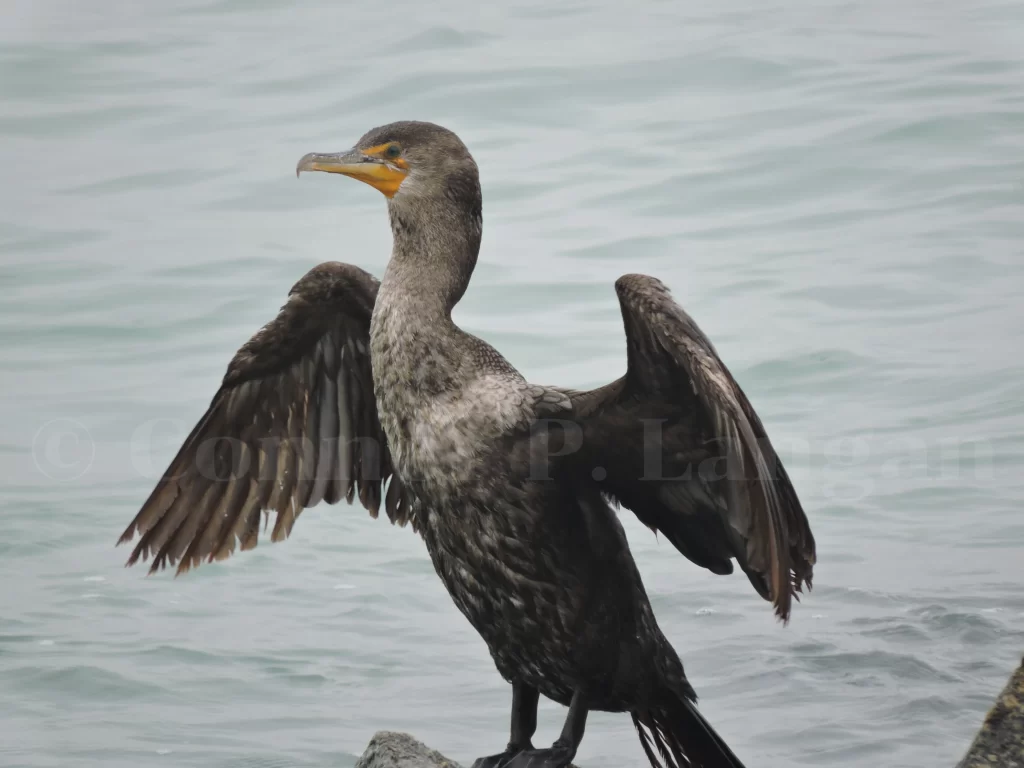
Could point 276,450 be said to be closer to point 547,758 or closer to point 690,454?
point 547,758

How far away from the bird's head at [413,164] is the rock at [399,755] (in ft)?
4.68

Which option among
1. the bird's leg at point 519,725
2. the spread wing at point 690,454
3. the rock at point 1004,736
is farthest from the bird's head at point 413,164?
the rock at point 1004,736

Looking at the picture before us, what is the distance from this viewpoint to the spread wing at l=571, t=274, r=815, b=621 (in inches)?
149

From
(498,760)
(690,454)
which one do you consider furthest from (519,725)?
(690,454)

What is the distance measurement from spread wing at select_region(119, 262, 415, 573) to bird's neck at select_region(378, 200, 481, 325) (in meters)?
0.64

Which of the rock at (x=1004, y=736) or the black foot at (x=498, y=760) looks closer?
the rock at (x=1004, y=736)

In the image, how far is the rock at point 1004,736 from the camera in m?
3.87

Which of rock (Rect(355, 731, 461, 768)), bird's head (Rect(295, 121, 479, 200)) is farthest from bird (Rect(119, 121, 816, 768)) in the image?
rock (Rect(355, 731, 461, 768))

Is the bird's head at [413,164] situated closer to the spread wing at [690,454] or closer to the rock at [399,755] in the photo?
the spread wing at [690,454]

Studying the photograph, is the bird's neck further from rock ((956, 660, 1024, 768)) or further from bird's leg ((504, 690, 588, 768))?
rock ((956, 660, 1024, 768))

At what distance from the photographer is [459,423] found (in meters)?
4.28

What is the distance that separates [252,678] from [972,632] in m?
3.30

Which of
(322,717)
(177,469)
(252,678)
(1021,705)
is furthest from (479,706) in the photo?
(1021,705)

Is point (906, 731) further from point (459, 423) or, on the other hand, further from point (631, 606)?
point (459, 423)
